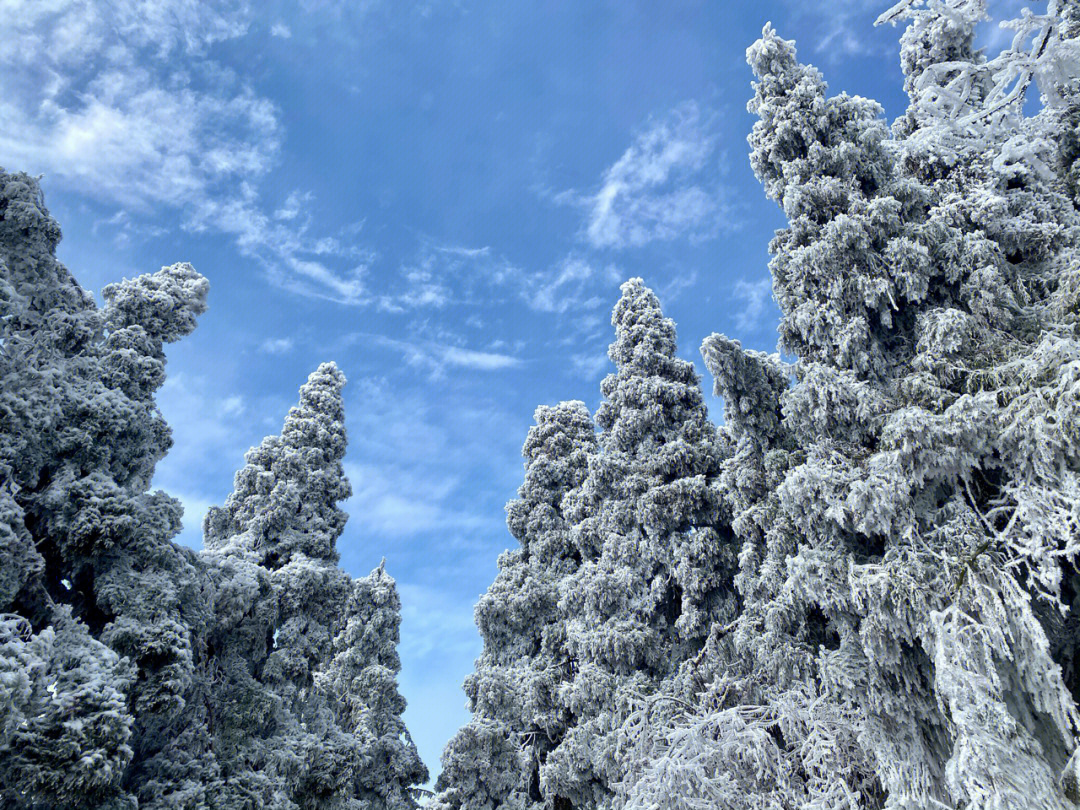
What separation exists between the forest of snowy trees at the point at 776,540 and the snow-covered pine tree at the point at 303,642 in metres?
0.11

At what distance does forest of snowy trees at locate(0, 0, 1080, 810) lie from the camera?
25.9 ft

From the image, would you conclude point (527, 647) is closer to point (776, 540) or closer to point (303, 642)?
point (303, 642)

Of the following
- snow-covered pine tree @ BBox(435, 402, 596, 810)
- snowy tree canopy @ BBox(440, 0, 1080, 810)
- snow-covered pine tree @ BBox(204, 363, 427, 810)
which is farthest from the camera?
snow-covered pine tree @ BBox(435, 402, 596, 810)

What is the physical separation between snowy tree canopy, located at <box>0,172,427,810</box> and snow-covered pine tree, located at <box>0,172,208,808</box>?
25mm

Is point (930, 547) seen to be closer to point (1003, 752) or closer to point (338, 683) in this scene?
point (1003, 752)

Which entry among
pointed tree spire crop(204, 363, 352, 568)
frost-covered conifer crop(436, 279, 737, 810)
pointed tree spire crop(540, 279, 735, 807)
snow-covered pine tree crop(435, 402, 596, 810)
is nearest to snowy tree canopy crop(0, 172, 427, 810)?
pointed tree spire crop(204, 363, 352, 568)

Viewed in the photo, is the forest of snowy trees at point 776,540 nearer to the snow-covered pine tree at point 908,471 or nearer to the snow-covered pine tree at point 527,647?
the snow-covered pine tree at point 908,471

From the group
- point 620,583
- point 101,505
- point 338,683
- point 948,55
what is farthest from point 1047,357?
point 338,683

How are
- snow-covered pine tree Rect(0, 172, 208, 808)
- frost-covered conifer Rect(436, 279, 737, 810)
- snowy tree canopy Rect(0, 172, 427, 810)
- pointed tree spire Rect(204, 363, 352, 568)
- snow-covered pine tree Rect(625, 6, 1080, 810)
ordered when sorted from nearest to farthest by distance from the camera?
1. snow-covered pine tree Rect(0, 172, 208, 808)
2. snowy tree canopy Rect(0, 172, 427, 810)
3. snow-covered pine tree Rect(625, 6, 1080, 810)
4. frost-covered conifer Rect(436, 279, 737, 810)
5. pointed tree spire Rect(204, 363, 352, 568)

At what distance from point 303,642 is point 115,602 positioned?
7.66 meters

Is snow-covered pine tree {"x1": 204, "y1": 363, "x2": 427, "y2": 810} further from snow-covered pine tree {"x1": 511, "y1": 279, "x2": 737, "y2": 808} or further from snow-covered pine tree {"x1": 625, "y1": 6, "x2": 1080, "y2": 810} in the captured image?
snow-covered pine tree {"x1": 625, "y1": 6, "x2": 1080, "y2": 810}

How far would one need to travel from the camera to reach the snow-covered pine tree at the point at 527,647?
58.4 feet

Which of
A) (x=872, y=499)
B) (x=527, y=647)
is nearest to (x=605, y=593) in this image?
(x=527, y=647)

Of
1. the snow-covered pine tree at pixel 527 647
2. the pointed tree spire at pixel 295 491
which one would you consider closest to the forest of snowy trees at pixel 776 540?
the snow-covered pine tree at pixel 527 647
